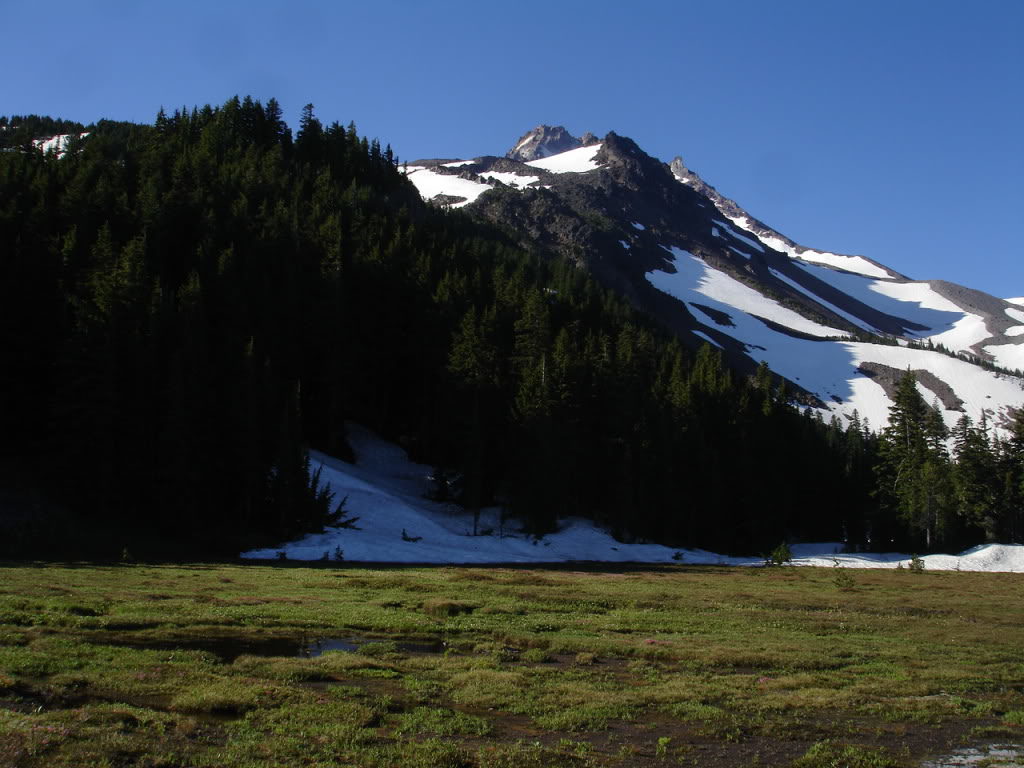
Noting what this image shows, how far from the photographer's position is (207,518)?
50.8 metres

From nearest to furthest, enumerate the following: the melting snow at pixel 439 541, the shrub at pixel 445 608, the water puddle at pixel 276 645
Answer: the water puddle at pixel 276 645 → the shrub at pixel 445 608 → the melting snow at pixel 439 541

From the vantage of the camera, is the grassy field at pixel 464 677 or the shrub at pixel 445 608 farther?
the shrub at pixel 445 608

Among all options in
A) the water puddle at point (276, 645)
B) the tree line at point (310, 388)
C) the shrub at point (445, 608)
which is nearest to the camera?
the water puddle at point (276, 645)

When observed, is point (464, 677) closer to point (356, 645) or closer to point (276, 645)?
point (356, 645)

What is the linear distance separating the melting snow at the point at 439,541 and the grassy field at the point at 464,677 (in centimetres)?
1712

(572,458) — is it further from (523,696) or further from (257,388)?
(523,696)

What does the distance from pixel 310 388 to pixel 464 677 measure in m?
62.2

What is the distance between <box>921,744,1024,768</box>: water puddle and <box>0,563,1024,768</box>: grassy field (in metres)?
0.45

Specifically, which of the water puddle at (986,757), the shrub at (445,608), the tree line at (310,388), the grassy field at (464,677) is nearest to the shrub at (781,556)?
the tree line at (310,388)

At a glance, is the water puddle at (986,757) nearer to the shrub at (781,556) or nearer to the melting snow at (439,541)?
the melting snow at (439,541)

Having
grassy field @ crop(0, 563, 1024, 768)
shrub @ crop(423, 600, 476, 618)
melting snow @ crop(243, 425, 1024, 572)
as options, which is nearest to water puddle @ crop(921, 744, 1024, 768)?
grassy field @ crop(0, 563, 1024, 768)

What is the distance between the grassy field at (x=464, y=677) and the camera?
38.9 feet

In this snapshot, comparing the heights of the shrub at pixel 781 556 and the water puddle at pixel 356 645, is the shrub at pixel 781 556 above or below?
below

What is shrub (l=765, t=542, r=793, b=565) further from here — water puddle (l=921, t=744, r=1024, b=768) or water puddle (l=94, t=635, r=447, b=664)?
water puddle (l=921, t=744, r=1024, b=768)
